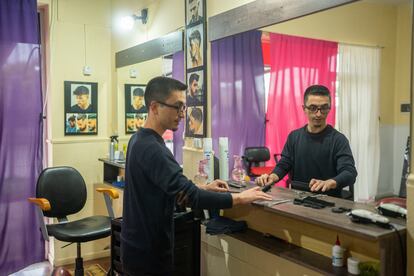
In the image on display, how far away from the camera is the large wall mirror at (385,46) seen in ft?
6.61

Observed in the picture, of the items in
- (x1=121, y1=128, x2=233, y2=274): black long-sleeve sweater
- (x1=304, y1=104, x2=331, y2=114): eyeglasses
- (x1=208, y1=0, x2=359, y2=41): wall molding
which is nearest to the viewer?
(x1=121, y1=128, x2=233, y2=274): black long-sleeve sweater

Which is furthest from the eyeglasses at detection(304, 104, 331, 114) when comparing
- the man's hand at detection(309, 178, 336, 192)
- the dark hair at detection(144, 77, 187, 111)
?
the dark hair at detection(144, 77, 187, 111)

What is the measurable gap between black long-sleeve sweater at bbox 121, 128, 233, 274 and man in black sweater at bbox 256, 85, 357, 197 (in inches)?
27.5

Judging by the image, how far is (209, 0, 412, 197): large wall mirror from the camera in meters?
2.02

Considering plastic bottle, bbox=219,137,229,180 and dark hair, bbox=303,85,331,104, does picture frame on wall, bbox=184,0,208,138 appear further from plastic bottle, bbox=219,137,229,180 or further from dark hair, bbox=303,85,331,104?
dark hair, bbox=303,85,331,104

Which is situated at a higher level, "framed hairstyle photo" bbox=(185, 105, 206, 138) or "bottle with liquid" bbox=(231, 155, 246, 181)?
"framed hairstyle photo" bbox=(185, 105, 206, 138)

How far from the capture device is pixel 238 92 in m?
2.92

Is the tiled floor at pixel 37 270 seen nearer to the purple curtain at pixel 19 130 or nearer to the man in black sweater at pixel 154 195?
the purple curtain at pixel 19 130

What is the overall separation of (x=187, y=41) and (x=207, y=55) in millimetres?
264

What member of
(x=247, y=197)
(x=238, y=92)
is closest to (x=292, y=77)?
(x=238, y=92)

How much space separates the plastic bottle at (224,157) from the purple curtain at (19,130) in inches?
73.2

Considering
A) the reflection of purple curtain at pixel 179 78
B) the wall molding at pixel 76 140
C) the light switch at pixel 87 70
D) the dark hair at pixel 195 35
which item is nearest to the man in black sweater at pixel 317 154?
the dark hair at pixel 195 35

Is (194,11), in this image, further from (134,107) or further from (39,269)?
(39,269)

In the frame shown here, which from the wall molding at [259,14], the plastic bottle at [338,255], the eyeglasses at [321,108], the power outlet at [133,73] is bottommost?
the plastic bottle at [338,255]
